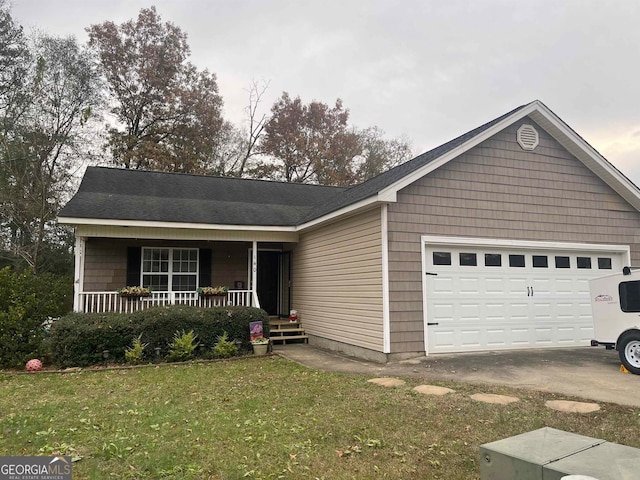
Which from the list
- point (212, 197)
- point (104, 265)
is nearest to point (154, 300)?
point (104, 265)

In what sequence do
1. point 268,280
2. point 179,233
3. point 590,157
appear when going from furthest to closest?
1. point 268,280
2. point 179,233
3. point 590,157

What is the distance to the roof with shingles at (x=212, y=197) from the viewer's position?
9.59m

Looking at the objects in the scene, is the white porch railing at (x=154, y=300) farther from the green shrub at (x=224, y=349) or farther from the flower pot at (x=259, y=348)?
the green shrub at (x=224, y=349)

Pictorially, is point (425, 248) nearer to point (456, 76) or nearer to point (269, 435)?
point (269, 435)

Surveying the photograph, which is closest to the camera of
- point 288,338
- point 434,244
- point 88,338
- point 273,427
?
point 273,427

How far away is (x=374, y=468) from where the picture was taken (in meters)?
3.43

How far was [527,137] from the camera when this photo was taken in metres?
9.54

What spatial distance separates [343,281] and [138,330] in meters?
4.36

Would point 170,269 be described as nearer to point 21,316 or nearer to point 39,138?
point 21,316

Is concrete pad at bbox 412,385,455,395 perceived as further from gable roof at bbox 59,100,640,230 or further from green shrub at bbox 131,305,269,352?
green shrub at bbox 131,305,269,352

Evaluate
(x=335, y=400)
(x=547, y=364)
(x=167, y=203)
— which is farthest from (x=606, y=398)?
(x=167, y=203)

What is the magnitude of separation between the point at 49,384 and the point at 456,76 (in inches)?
545

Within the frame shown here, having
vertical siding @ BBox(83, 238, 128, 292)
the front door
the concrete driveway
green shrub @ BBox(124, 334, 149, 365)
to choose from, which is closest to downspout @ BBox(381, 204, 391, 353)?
the concrete driveway

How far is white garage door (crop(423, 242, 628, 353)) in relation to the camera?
8484 millimetres
